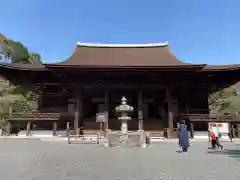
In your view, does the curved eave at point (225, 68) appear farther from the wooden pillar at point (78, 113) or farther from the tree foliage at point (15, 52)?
the tree foliage at point (15, 52)

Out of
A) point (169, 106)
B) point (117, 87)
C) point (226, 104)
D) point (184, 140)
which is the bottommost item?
point (184, 140)

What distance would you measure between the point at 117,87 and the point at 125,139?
658cm

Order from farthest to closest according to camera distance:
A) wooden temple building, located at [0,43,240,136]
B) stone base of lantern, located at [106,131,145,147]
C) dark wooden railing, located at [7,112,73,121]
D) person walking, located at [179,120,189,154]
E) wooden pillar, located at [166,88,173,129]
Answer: dark wooden railing, located at [7,112,73,121]
wooden pillar, located at [166,88,173,129]
wooden temple building, located at [0,43,240,136]
stone base of lantern, located at [106,131,145,147]
person walking, located at [179,120,189,154]

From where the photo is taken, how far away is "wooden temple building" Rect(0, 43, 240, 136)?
15.3m

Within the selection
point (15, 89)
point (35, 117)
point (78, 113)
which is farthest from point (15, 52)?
point (78, 113)

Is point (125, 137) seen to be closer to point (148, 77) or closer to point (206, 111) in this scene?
point (148, 77)

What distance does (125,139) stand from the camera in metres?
10.8

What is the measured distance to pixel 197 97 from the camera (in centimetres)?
1905

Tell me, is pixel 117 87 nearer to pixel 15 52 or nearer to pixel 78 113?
pixel 78 113

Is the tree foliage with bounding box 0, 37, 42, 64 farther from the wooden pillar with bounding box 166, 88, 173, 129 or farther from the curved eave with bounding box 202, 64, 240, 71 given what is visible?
the curved eave with bounding box 202, 64, 240, 71

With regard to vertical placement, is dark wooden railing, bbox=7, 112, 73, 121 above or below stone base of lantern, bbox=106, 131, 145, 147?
above

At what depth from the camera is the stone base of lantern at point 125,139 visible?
35.0ft

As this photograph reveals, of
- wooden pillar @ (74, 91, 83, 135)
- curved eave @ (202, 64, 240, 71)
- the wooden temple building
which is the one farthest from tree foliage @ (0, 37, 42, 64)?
curved eave @ (202, 64, 240, 71)

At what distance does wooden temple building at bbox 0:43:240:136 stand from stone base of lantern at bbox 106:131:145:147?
4968mm
